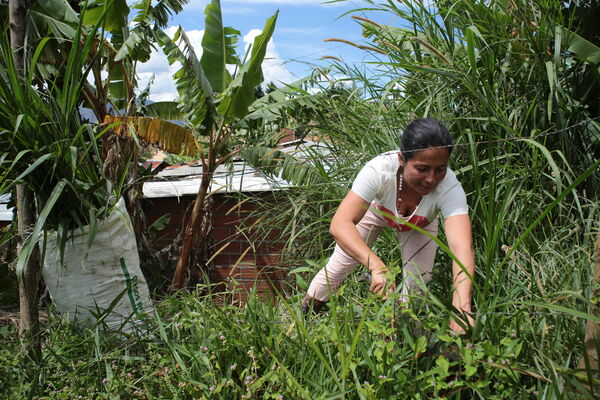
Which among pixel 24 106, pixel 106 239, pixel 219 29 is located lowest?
pixel 106 239

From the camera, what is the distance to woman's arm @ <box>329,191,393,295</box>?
248 centimetres

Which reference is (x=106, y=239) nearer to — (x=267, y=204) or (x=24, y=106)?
(x=24, y=106)

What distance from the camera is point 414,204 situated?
2998 mm

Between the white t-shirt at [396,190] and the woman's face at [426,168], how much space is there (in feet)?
0.26

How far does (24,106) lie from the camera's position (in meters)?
2.69

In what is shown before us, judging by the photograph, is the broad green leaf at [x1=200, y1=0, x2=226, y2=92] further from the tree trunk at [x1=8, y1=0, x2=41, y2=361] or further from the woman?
the woman

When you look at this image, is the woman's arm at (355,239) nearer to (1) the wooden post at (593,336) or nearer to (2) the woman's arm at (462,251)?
(2) the woman's arm at (462,251)

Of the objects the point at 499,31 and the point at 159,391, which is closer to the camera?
the point at 159,391

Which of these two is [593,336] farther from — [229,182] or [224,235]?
[224,235]

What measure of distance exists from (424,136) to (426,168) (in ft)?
0.50

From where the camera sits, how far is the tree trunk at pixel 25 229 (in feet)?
9.70

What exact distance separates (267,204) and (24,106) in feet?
7.91

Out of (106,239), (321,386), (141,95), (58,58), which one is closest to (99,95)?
(58,58)

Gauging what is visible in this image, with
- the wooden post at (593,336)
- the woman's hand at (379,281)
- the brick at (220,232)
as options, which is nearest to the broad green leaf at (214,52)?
the brick at (220,232)
